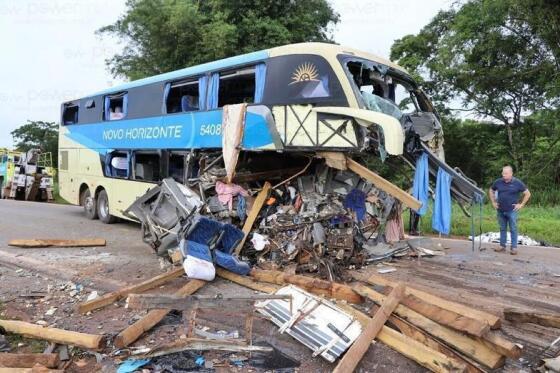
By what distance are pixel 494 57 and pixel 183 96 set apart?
12471 millimetres

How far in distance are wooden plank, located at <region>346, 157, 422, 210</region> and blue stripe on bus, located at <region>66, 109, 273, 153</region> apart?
4.40 feet

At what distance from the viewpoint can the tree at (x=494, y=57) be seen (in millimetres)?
14797


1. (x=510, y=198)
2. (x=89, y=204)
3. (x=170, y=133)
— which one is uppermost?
(x=170, y=133)

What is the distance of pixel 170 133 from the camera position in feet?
30.9

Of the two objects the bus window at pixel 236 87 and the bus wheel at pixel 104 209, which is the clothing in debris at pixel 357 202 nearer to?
the bus window at pixel 236 87

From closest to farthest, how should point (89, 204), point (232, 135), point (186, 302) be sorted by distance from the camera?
point (186, 302) → point (232, 135) → point (89, 204)

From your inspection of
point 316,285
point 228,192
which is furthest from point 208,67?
point 316,285

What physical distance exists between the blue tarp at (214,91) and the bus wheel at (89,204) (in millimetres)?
5668

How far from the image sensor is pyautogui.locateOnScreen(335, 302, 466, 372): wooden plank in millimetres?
3768

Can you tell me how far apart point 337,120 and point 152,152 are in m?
4.94

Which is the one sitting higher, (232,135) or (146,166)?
(232,135)

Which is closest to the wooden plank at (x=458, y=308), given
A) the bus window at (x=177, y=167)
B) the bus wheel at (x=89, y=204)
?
the bus window at (x=177, y=167)

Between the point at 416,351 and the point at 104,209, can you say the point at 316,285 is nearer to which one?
the point at 416,351

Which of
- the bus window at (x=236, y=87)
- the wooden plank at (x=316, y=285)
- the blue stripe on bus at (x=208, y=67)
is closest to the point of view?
the wooden plank at (x=316, y=285)
